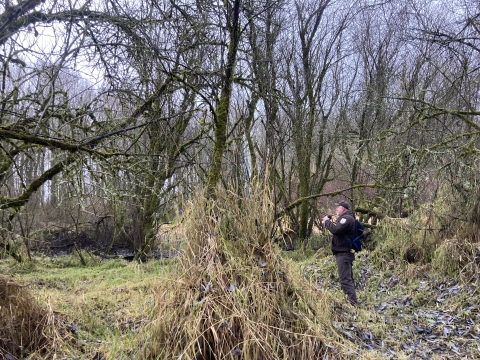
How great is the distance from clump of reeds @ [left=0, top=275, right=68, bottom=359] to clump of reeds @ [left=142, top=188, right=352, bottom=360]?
1.39 metres

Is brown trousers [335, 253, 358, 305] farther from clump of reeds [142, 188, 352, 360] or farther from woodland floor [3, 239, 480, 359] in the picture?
clump of reeds [142, 188, 352, 360]

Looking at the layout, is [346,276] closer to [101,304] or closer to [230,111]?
[101,304]

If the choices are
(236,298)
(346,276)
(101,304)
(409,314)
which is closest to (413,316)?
(409,314)

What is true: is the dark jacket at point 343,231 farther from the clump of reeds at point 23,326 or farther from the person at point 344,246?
the clump of reeds at point 23,326

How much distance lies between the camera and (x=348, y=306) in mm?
5109

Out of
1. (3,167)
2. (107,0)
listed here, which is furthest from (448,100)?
(3,167)

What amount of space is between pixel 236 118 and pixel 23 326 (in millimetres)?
7190

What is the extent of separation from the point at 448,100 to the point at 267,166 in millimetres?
7987

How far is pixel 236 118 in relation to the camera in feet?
33.2

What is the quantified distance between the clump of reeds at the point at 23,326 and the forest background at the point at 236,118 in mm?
1144

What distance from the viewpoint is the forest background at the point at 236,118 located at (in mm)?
4344

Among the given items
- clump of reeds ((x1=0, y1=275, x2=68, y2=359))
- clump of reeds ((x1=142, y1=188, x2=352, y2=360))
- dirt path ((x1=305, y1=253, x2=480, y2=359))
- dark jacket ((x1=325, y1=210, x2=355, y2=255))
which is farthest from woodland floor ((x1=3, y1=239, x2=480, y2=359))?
clump of reeds ((x1=0, y1=275, x2=68, y2=359))

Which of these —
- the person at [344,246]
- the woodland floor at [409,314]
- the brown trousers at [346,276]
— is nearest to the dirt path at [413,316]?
the woodland floor at [409,314]

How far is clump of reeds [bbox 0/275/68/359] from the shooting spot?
150 inches
